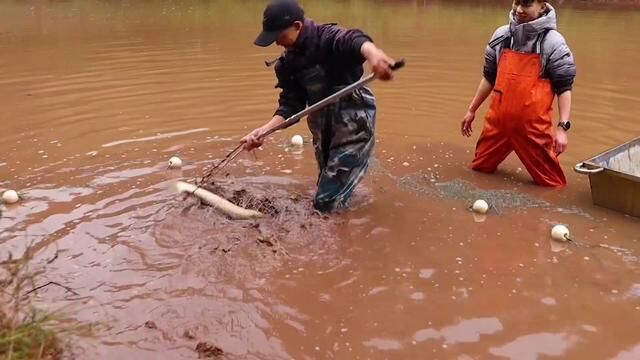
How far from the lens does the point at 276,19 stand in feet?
13.8

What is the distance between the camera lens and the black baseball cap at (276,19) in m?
4.21

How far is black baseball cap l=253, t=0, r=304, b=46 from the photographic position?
4.21m

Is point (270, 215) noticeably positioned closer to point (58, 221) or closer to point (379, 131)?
point (58, 221)

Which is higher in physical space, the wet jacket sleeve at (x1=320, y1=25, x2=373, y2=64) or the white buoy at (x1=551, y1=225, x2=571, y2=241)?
the wet jacket sleeve at (x1=320, y1=25, x2=373, y2=64)

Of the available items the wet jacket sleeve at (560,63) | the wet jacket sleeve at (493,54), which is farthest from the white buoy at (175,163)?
the wet jacket sleeve at (560,63)

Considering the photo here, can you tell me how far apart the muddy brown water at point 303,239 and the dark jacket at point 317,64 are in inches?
34.7

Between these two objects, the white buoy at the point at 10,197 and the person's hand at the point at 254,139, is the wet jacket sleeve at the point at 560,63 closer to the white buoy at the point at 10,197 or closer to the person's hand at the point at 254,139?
the person's hand at the point at 254,139

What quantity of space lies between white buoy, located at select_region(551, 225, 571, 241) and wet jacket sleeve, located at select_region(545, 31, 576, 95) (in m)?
1.23

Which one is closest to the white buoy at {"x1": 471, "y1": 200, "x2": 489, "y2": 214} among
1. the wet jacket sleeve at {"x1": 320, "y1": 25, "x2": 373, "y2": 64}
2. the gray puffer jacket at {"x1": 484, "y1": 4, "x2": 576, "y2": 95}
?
the gray puffer jacket at {"x1": 484, "y1": 4, "x2": 576, "y2": 95}

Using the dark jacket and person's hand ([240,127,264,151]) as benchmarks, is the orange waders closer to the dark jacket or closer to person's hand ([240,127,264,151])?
the dark jacket

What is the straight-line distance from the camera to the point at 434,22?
1616cm

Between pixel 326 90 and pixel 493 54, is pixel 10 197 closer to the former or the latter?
pixel 326 90

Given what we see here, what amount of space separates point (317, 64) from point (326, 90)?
0.21 metres

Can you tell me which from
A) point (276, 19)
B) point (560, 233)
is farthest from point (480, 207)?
point (276, 19)
